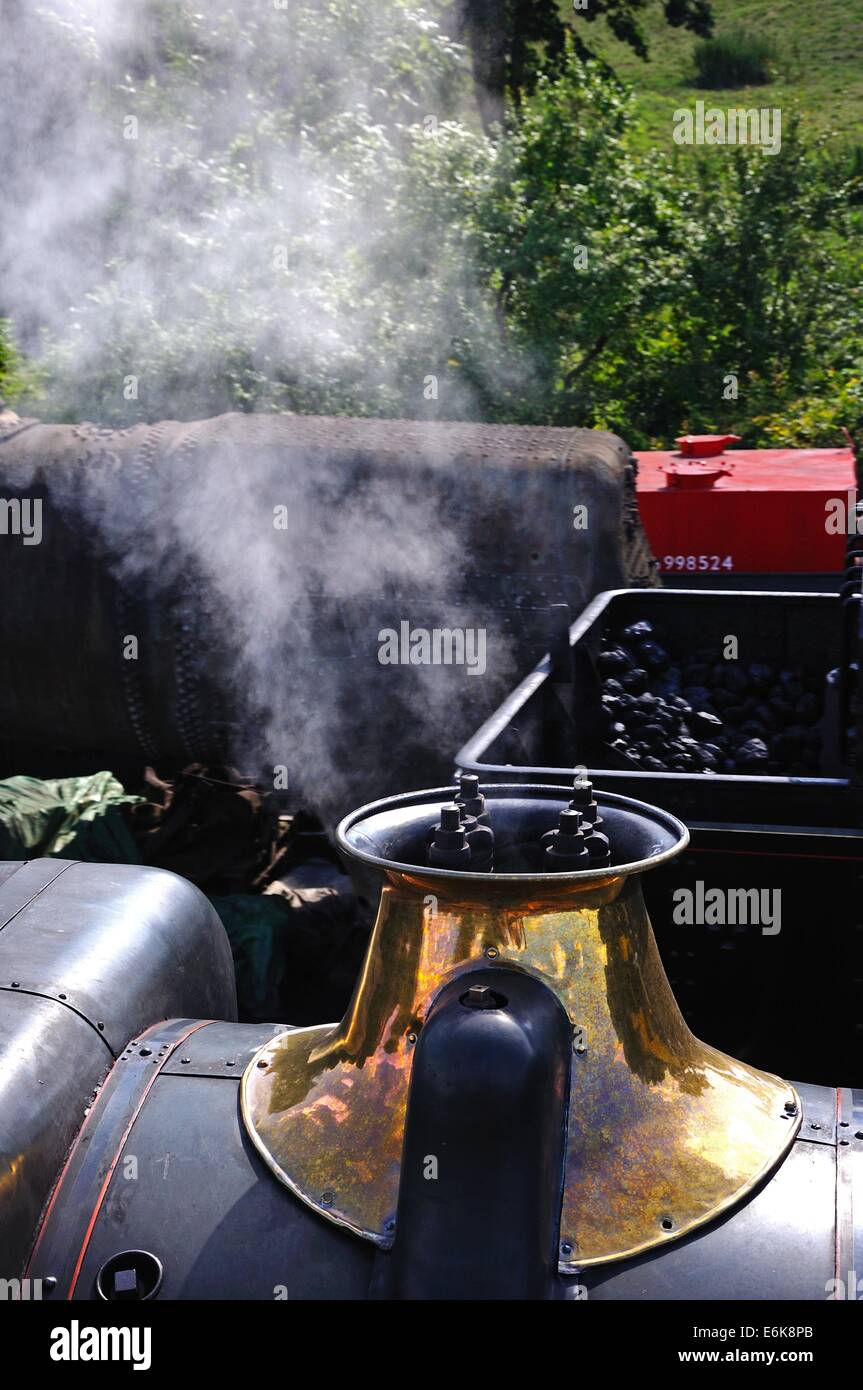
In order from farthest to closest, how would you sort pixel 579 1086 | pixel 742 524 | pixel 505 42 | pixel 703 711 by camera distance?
1. pixel 505 42
2. pixel 742 524
3. pixel 703 711
4. pixel 579 1086

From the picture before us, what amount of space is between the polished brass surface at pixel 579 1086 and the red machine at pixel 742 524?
479cm

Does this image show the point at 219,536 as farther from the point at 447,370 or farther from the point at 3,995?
the point at 447,370

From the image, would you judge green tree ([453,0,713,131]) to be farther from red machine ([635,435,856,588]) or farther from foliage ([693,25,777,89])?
foliage ([693,25,777,89])

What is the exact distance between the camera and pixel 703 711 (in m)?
4.38

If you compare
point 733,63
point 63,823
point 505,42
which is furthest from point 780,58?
point 63,823

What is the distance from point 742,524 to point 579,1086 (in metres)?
5.04

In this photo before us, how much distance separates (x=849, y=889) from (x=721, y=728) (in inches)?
46.9

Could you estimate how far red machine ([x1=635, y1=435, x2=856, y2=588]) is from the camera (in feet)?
20.9

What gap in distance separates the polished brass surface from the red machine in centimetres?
479

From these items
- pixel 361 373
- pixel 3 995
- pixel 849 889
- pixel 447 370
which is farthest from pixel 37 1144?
pixel 447 370

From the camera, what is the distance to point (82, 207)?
9.86 meters

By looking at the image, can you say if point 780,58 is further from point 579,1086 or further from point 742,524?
point 579,1086

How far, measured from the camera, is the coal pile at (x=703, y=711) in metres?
4.11

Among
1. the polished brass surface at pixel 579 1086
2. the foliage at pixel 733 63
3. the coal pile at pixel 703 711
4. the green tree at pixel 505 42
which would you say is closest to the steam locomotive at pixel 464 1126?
the polished brass surface at pixel 579 1086
